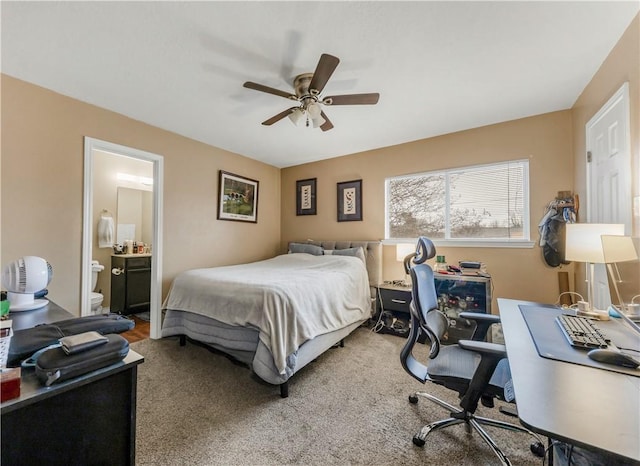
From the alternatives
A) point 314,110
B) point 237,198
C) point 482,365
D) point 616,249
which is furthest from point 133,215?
point 616,249

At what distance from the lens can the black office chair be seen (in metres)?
1.27

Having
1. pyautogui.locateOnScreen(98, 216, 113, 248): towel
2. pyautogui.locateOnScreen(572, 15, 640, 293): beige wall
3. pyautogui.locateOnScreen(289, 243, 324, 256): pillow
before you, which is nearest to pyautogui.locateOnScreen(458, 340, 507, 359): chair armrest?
pyautogui.locateOnScreen(572, 15, 640, 293): beige wall

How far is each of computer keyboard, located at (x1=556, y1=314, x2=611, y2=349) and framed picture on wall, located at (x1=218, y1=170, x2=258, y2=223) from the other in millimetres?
3800

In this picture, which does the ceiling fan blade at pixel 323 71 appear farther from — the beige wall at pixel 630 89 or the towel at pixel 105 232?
the towel at pixel 105 232

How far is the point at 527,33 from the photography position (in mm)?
1725

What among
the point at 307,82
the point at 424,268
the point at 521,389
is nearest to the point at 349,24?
the point at 307,82

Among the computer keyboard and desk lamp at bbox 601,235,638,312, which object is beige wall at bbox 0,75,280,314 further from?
desk lamp at bbox 601,235,638,312

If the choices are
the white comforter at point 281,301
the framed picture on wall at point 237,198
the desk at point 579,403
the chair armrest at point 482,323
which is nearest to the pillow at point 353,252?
the white comforter at point 281,301

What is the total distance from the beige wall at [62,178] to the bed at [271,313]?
2.92ft

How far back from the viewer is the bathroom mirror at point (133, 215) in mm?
4344

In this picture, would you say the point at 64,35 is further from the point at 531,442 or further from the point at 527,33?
the point at 531,442

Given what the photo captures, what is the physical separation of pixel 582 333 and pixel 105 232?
541 cm

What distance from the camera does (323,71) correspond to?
178cm

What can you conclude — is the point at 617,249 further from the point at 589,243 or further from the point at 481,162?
the point at 481,162
